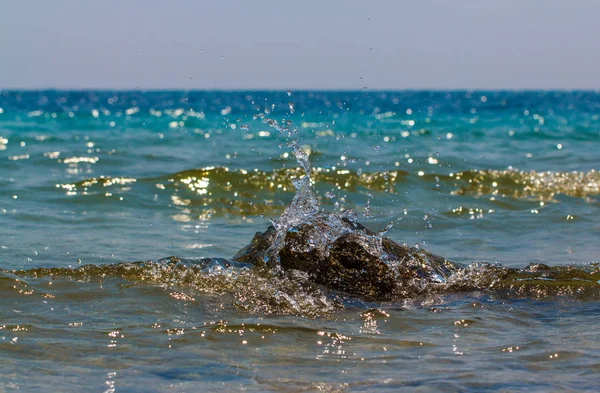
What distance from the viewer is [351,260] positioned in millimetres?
4977

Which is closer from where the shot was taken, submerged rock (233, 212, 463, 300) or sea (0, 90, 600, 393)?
sea (0, 90, 600, 393)

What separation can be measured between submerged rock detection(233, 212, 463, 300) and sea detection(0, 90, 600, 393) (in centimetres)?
16

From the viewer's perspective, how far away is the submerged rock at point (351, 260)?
4855mm

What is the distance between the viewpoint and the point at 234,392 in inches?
122

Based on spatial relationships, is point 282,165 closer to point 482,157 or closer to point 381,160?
point 381,160

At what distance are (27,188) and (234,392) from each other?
273 inches

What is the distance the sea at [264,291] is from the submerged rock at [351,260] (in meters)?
0.16

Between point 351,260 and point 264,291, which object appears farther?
point 351,260

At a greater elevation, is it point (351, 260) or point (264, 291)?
point (351, 260)

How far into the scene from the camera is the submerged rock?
4855 millimetres

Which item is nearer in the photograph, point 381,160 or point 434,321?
point 434,321

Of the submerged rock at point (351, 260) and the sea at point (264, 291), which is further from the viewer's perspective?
the submerged rock at point (351, 260)

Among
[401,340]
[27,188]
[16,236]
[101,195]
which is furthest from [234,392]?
[27,188]

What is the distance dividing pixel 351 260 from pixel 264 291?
25.3 inches
